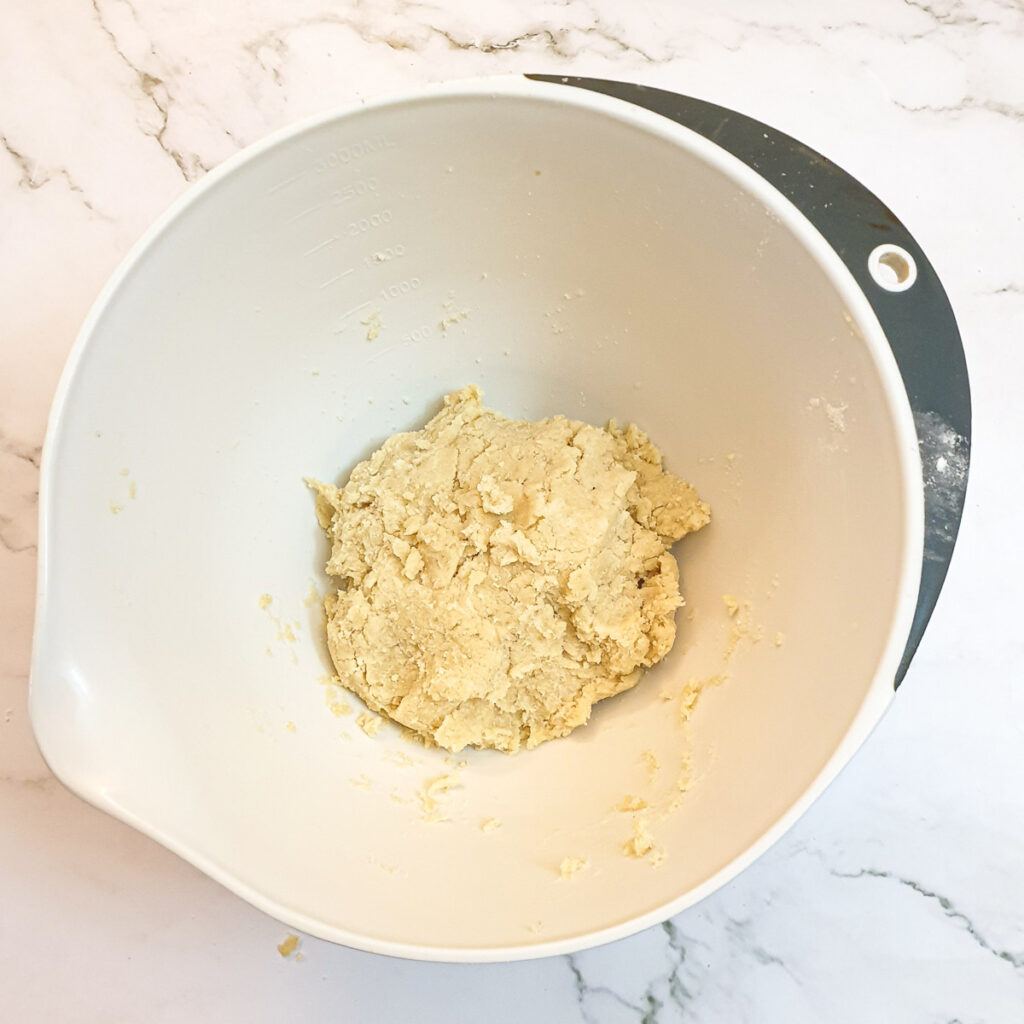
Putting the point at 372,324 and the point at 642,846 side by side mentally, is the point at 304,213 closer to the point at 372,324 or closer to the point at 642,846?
the point at 372,324

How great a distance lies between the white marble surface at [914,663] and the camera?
0.99 m

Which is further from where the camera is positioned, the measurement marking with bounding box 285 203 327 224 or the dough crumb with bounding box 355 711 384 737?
the dough crumb with bounding box 355 711 384 737

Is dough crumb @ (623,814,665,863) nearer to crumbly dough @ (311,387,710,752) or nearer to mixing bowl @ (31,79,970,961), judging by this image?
mixing bowl @ (31,79,970,961)

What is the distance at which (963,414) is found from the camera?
29.7 inches

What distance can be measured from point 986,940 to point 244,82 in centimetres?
148

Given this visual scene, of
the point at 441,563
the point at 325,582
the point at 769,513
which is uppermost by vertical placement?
the point at 769,513

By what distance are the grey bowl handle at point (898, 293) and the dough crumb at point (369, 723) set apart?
59 cm

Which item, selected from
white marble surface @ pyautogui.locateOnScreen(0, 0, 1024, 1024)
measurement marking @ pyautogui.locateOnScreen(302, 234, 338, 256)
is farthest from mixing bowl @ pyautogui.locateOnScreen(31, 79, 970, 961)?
white marble surface @ pyautogui.locateOnScreen(0, 0, 1024, 1024)

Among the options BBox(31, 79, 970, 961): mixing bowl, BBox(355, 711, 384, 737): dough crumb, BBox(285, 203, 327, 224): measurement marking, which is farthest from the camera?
BBox(355, 711, 384, 737): dough crumb

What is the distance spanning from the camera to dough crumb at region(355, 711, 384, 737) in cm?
95

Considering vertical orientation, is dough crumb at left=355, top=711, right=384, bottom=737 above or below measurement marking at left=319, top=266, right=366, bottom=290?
below

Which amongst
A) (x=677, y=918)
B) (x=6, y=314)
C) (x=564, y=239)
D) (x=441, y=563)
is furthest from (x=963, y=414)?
(x=6, y=314)

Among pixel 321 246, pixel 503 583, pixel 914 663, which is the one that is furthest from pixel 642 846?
pixel 321 246

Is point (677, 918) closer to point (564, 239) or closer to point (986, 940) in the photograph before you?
point (986, 940)
